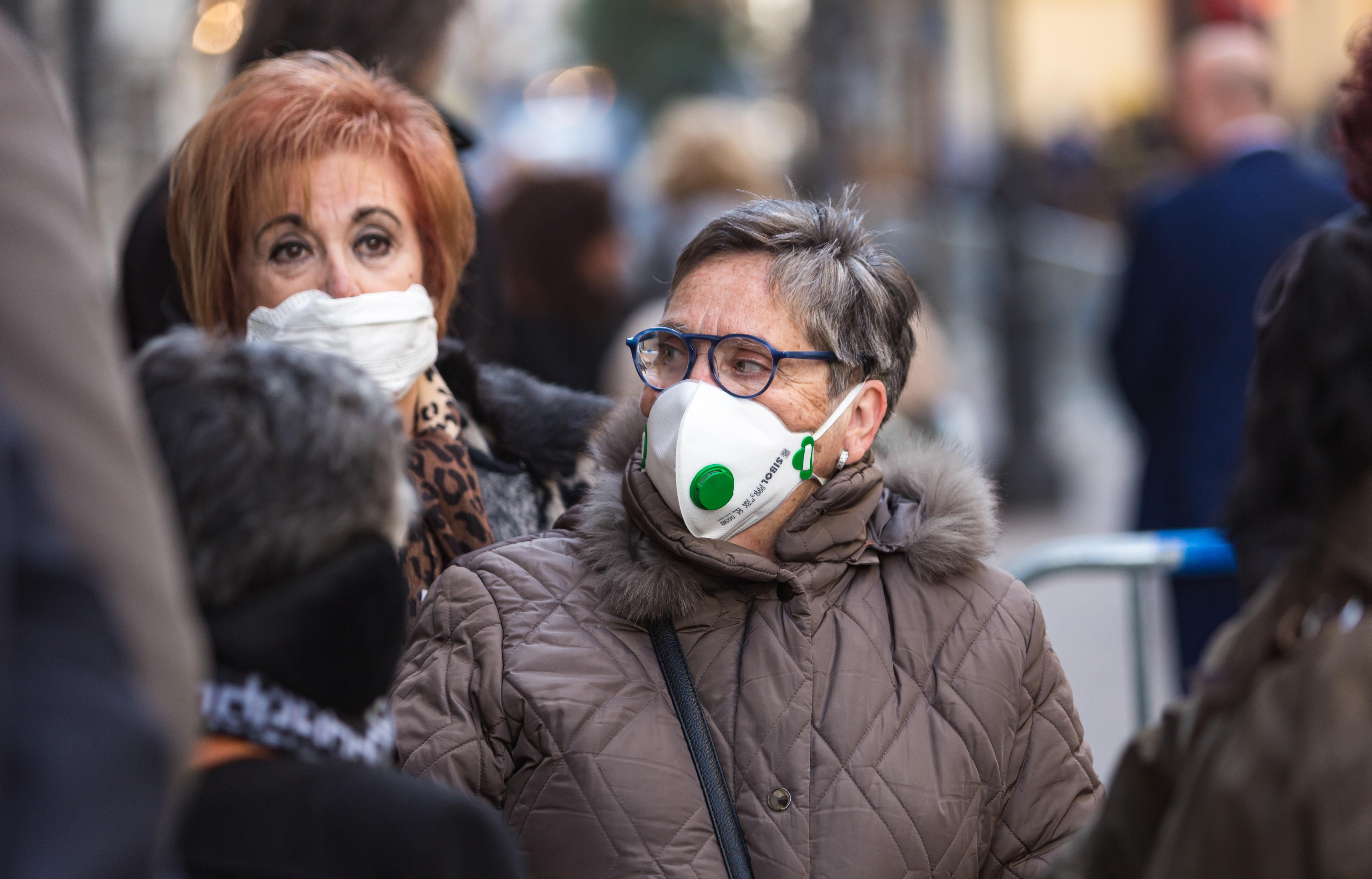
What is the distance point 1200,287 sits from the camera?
5.41 meters

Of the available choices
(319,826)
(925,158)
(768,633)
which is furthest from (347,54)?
(925,158)

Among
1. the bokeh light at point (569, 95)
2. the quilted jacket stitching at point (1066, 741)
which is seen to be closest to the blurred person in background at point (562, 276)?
the quilted jacket stitching at point (1066, 741)

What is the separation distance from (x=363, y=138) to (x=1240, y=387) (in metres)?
3.52

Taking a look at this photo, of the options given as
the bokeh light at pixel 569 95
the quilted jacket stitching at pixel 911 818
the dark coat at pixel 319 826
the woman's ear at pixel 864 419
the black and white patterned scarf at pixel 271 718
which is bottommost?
the quilted jacket stitching at pixel 911 818

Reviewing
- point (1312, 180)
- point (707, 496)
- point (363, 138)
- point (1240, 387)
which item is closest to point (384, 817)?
point (707, 496)

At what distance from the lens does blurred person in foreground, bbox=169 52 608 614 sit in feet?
9.22

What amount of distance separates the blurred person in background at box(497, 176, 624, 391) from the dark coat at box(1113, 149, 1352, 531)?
203 cm

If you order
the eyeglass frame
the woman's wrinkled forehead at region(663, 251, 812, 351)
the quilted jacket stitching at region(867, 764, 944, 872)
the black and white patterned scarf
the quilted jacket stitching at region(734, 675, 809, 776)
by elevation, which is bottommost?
the quilted jacket stitching at region(867, 764, 944, 872)

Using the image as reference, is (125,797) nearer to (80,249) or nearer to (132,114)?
(80,249)

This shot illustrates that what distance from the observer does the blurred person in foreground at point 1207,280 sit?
17.5 feet

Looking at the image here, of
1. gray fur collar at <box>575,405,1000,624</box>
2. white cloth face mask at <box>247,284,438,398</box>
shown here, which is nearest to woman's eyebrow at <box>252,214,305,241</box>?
white cloth face mask at <box>247,284,438,398</box>

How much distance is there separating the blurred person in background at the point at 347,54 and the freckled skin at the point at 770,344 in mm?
761

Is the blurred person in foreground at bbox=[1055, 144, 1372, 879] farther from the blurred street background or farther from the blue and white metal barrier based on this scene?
the blue and white metal barrier

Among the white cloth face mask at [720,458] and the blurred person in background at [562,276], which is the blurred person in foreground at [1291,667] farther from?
the blurred person in background at [562,276]
